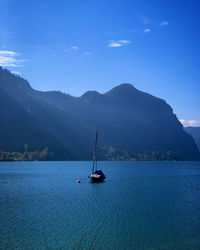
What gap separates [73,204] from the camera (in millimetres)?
55906

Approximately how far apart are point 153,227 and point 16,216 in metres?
20.5

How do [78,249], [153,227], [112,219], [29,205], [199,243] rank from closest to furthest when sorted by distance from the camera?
[78,249]
[199,243]
[153,227]
[112,219]
[29,205]

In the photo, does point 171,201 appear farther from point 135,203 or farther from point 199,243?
point 199,243

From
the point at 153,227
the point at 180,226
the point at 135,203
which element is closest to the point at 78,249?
the point at 153,227

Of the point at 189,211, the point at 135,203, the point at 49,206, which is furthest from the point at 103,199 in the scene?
the point at 189,211

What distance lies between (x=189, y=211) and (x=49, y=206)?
24.8 metres

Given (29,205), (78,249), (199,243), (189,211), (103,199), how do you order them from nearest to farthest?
(78,249) < (199,243) < (189,211) < (29,205) < (103,199)

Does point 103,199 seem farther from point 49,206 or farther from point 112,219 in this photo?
point 112,219

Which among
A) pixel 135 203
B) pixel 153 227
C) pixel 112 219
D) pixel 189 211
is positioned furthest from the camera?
pixel 135 203

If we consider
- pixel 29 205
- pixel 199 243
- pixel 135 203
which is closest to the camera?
pixel 199 243

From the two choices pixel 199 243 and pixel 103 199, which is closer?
pixel 199 243

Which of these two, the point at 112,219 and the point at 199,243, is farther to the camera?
the point at 112,219

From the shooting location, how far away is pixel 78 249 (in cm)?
3003

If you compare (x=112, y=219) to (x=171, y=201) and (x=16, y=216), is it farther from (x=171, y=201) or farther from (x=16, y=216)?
(x=171, y=201)
